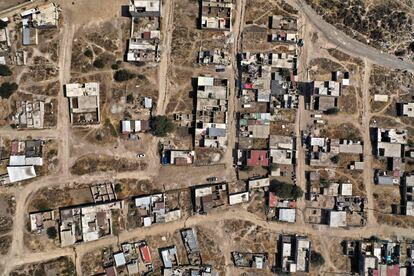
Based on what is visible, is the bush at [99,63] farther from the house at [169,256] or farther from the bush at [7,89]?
the house at [169,256]

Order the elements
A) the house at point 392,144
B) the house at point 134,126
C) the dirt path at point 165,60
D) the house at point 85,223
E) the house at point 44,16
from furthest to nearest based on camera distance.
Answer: the dirt path at point 165,60
the house at point 392,144
the house at point 44,16
the house at point 134,126
the house at point 85,223

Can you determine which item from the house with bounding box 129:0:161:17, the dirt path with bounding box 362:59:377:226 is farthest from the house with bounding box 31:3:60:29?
the dirt path with bounding box 362:59:377:226

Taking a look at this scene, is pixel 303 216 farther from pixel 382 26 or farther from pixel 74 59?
pixel 74 59

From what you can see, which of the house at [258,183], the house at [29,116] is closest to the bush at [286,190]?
the house at [258,183]

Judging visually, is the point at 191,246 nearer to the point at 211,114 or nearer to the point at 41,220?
the point at 211,114

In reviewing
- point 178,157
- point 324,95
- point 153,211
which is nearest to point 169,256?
point 153,211

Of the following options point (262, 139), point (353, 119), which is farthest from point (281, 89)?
point (353, 119)
